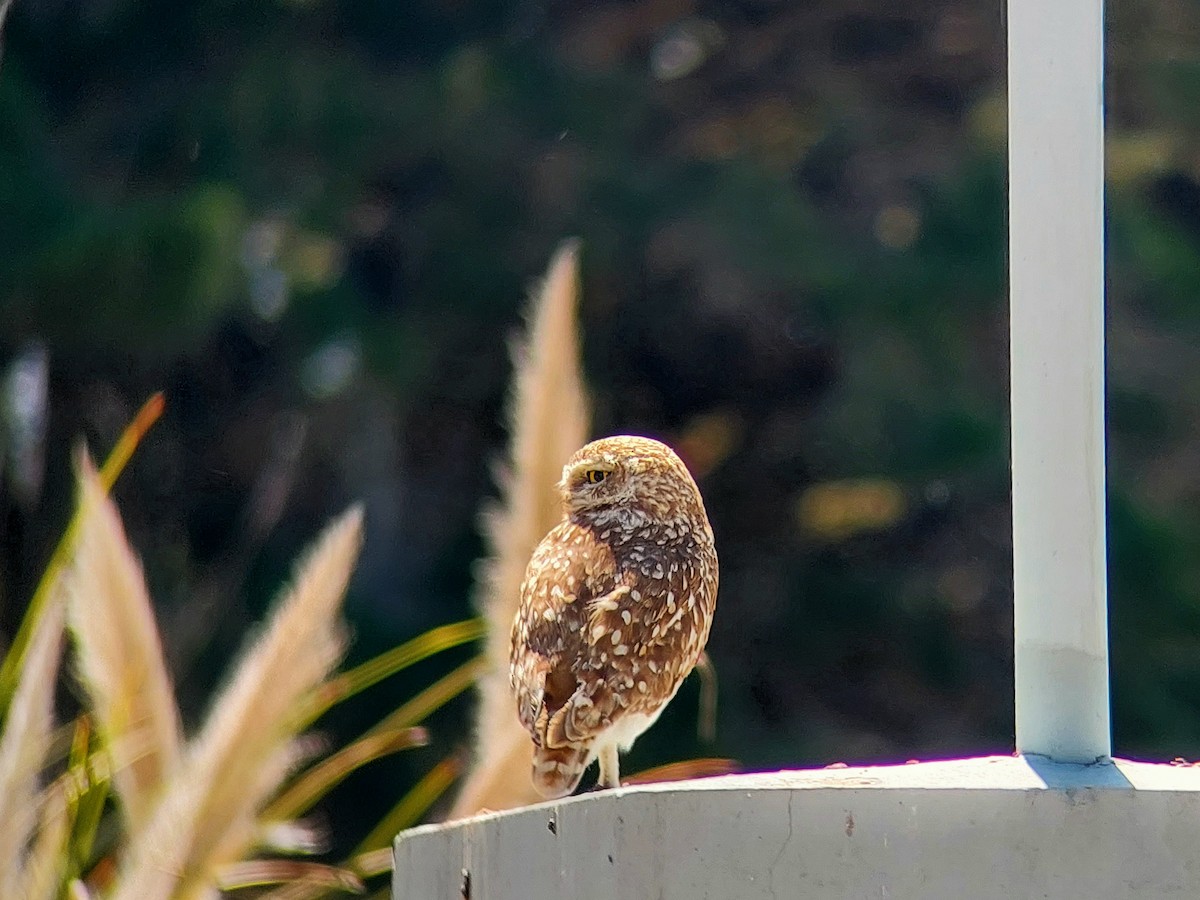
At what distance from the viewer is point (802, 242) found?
349 inches

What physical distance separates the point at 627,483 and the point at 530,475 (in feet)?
0.97

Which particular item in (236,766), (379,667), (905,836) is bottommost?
(905,836)

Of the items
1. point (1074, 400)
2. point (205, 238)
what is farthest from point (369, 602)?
point (1074, 400)

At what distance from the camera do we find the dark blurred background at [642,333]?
8273 mm

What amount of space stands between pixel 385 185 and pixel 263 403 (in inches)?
47.9

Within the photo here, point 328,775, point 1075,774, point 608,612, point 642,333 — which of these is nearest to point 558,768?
point 608,612

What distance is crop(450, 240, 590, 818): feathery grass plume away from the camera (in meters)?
3.71

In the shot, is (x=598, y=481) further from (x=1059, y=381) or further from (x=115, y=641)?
(x=1059, y=381)

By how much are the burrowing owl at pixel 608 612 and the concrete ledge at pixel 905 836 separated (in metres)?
1.03

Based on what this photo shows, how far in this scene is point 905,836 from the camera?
1.89 metres

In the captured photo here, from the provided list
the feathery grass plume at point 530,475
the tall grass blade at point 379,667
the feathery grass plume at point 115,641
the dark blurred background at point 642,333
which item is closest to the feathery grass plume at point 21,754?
the feathery grass plume at point 115,641

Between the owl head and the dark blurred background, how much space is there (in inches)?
171

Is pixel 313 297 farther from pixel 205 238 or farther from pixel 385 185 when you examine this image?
pixel 205 238

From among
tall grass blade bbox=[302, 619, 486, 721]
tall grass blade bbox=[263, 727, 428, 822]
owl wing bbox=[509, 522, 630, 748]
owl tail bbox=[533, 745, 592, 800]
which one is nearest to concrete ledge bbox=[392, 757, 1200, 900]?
owl wing bbox=[509, 522, 630, 748]
